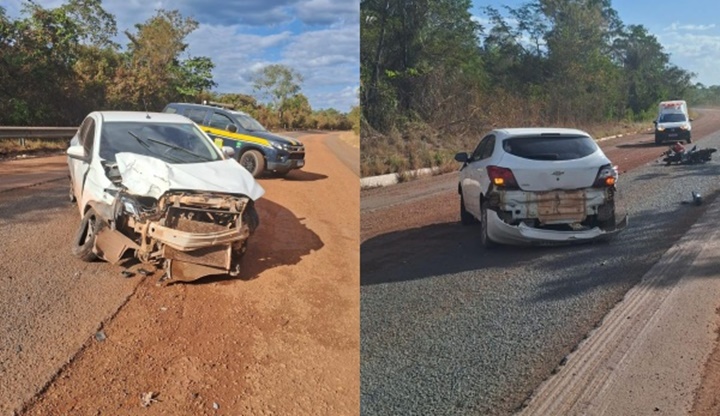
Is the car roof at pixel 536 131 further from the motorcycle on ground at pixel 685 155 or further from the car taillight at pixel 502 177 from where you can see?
the motorcycle on ground at pixel 685 155

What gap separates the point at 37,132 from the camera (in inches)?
604

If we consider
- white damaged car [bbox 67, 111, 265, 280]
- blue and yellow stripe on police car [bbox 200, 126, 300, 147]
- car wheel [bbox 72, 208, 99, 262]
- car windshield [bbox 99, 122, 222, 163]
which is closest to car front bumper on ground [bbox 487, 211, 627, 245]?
white damaged car [bbox 67, 111, 265, 280]

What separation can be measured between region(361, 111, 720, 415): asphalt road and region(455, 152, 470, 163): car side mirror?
0.19 m

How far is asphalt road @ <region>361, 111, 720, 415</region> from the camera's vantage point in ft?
5.47

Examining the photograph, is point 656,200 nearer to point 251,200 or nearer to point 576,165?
point 576,165

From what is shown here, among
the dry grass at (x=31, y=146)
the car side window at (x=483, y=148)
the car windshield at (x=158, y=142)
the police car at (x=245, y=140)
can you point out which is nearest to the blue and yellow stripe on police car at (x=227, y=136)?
the police car at (x=245, y=140)

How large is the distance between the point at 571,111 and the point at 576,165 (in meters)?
0.30

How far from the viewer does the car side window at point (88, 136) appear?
7.12m

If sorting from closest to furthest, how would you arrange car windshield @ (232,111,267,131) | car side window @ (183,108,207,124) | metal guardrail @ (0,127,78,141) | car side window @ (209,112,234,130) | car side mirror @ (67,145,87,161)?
car side mirror @ (67,145,87,161)
car side window @ (183,108,207,124)
car side window @ (209,112,234,130)
car windshield @ (232,111,267,131)
metal guardrail @ (0,127,78,141)

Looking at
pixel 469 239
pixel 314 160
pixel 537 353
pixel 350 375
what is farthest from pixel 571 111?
pixel 314 160

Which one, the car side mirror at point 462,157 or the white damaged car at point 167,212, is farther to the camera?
the white damaged car at point 167,212

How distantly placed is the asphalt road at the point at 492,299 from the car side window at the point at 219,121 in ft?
39.4

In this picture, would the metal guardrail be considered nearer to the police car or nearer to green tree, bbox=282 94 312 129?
the police car

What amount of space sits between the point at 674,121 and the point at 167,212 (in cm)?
439
